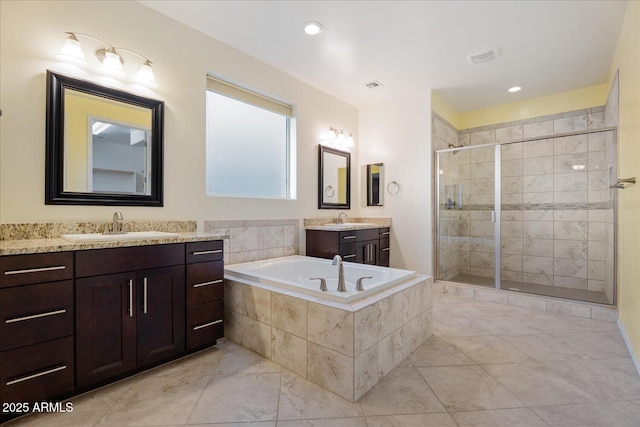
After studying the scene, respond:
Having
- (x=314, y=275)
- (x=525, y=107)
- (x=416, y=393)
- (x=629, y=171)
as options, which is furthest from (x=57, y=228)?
(x=525, y=107)

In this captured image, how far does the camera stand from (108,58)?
79.4 inches

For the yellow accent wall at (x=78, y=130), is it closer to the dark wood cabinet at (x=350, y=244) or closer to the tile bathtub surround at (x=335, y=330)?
the tile bathtub surround at (x=335, y=330)

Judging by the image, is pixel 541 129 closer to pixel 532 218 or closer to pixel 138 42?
pixel 532 218

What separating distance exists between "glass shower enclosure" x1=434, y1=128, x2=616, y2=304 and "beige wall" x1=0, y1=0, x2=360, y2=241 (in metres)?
1.94

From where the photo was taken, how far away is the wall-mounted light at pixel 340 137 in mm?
3869

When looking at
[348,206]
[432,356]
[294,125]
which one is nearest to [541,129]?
[348,206]

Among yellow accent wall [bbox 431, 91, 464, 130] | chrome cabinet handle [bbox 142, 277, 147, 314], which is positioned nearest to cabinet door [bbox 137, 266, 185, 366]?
chrome cabinet handle [bbox 142, 277, 147, 314]

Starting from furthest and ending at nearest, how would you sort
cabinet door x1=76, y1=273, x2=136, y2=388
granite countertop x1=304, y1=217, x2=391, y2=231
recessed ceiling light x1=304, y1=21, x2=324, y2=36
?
granite countertop x1=304, y1=217, x2=391, y2=231, recessed ceiling light x1=304, y1=21, x2=324, y2=36, cabinet door x1=76, y1=273, x2=136, y2=388

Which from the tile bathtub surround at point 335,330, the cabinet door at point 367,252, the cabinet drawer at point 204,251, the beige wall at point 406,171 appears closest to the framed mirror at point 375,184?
the beige wall at point 406,171

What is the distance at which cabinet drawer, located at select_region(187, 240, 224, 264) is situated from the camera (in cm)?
201

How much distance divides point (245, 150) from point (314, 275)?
1.50m

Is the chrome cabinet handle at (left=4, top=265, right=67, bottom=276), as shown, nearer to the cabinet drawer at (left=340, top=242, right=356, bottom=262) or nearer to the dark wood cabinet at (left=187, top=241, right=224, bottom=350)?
the dark wood cabinet at (left=187, top=241, right=224, bottom=350)

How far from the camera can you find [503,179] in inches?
165

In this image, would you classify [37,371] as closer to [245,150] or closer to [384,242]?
[245,150]
